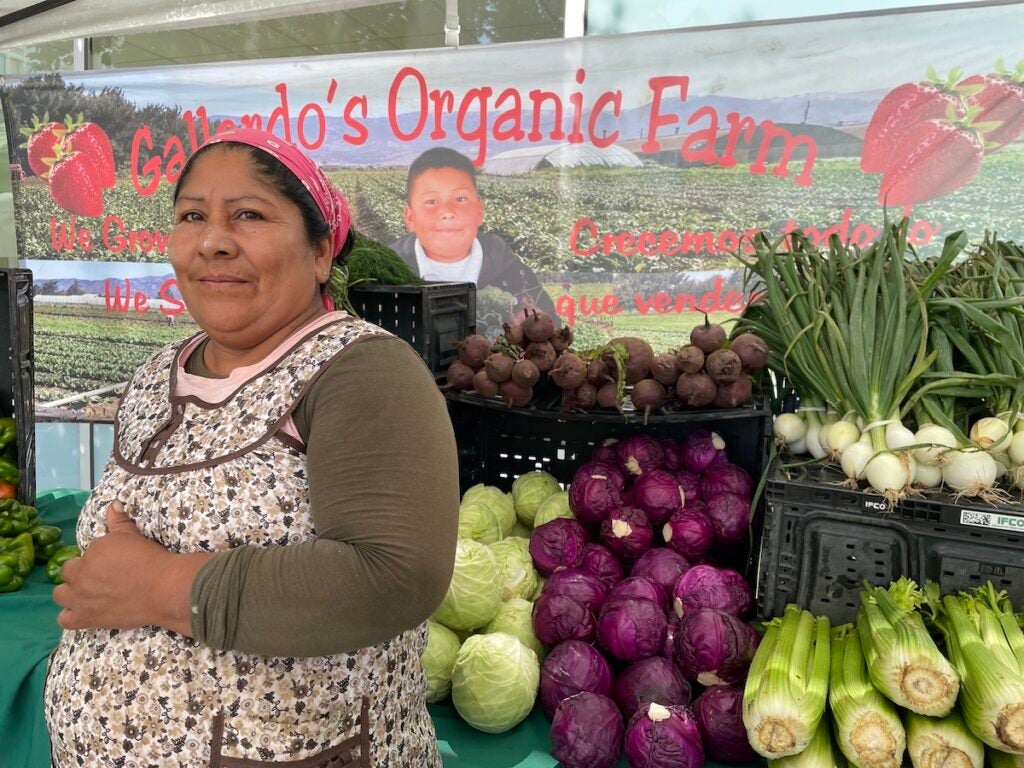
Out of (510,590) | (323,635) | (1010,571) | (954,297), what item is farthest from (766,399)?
(323,635)

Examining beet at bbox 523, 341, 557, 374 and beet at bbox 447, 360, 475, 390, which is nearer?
beet at bbox 523, 341, 557, 374

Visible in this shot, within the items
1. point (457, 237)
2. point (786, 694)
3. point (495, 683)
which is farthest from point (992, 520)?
point (457, 237)

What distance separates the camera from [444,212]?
4062 millimetres

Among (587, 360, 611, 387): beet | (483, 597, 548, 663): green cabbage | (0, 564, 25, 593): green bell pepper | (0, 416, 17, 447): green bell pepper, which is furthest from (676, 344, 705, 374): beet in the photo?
(0, 416, 17, 447): green bell pepper

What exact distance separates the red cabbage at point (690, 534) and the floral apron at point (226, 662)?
1164 millimetres

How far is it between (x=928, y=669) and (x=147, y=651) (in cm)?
147

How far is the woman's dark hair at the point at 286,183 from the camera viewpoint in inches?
46.9

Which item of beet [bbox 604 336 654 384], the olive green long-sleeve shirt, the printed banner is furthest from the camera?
the printed banner

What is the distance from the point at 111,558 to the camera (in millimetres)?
1137

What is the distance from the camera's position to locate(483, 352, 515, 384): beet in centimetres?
238

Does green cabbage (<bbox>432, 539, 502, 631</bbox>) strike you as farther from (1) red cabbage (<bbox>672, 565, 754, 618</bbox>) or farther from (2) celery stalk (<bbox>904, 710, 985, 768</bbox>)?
(2) celery stalk (<bbox>904, 710, 985, 768</bbox>)

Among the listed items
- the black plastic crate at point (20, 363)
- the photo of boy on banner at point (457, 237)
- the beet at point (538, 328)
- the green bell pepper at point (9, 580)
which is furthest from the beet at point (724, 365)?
the black plastic crate at point (20, 363)

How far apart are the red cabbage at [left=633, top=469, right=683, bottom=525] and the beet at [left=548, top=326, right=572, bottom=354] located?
52 centimetres

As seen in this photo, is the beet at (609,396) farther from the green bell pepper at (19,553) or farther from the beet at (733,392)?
the green bell pepper at (19,553)
